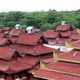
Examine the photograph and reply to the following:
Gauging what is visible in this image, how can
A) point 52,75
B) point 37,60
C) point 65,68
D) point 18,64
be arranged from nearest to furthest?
point 65,68, point 52,75, point 18,64, point 37,60

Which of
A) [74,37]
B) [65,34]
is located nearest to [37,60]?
[74,37]

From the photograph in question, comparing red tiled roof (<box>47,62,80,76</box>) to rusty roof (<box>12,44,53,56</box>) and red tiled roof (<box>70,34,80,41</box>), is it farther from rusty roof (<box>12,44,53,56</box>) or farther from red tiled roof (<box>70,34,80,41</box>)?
red tiled roof (<box>70,34,80,41</box>)

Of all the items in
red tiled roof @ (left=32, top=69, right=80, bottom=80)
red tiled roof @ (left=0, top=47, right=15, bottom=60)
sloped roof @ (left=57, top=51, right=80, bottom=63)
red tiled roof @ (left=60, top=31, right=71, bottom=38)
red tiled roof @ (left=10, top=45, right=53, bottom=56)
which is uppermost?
sloped roof @ (left=57, top=51, right=80, bottom=63)

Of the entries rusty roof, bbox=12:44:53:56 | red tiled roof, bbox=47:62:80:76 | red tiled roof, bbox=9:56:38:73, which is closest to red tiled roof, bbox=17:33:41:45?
rusty roof, bbox=12:44:53:56

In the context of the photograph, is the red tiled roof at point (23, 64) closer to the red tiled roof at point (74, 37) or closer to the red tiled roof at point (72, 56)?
the red tiled roof at point (72, 56)

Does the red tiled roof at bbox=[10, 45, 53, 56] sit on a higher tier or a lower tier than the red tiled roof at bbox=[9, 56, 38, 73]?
higher

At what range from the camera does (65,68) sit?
1596cm

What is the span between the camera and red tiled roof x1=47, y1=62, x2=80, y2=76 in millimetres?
15505

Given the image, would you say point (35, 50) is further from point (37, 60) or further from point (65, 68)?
point (65, 68)

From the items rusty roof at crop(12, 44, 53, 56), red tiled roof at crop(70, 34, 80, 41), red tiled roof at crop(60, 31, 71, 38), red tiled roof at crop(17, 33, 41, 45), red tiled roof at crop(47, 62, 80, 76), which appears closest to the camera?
red tiled roof at crop(47, 62, 80, 76)

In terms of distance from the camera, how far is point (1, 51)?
23172 mm

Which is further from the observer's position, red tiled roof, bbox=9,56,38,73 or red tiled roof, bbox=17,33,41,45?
red tiled roof, bbox=17,33,41,45

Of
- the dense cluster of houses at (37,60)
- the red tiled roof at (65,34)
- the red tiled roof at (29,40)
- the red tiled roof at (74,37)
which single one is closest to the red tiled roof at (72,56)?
the dense cluster of houses at (37,60)

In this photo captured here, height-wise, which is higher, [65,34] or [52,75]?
[52,75]
